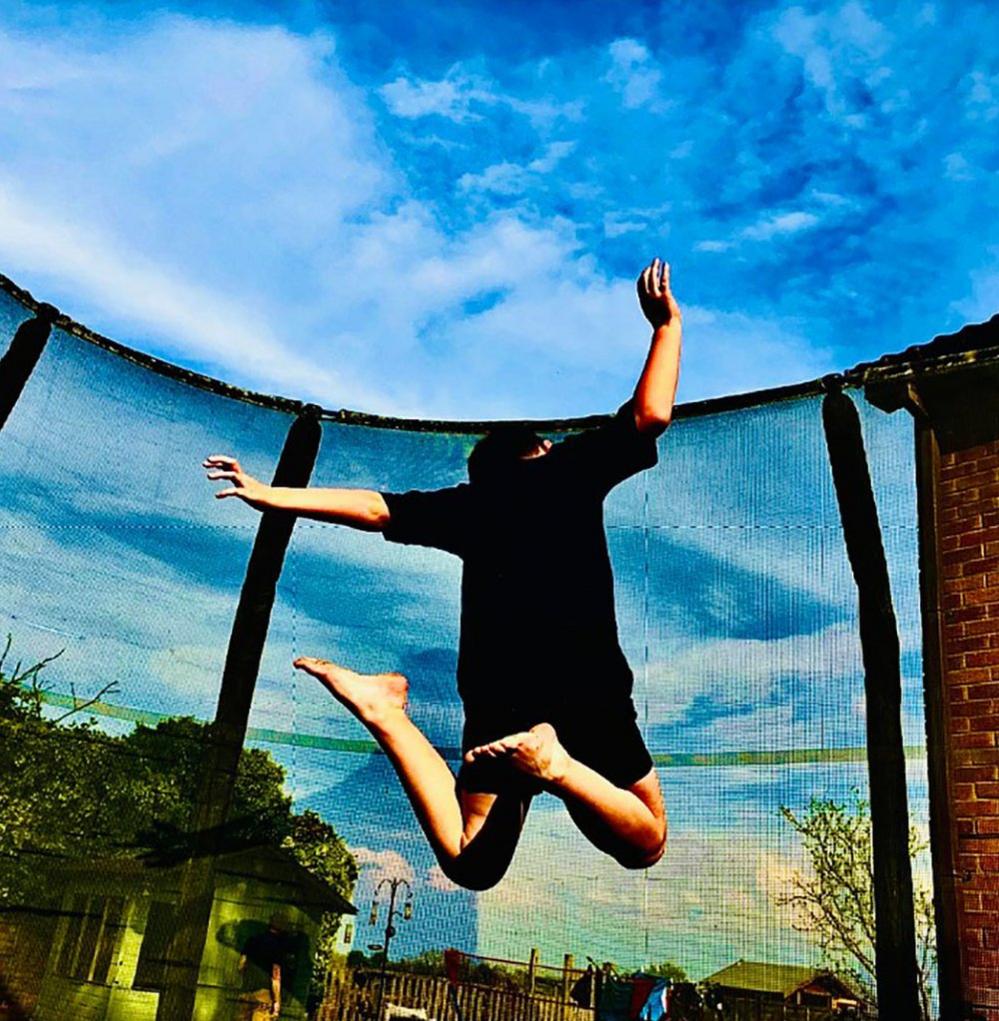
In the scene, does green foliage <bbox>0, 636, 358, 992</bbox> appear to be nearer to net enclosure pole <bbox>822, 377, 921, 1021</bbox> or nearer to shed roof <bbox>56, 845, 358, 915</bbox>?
shed roof <bbox>56, 845, 358, 915</bbox>

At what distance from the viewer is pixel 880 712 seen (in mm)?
2234

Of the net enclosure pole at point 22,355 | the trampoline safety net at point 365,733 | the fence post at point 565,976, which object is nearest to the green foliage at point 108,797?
the trampoline safety net at point 365,733

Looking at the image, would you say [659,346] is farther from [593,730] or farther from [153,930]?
[153,930]

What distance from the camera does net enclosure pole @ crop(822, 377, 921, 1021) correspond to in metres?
2.07

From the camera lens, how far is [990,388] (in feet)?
7.82

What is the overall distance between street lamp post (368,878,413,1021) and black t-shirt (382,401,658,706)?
1.78ft

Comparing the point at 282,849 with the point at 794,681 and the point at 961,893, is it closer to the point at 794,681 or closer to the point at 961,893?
the point at 794,681

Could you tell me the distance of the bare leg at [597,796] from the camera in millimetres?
1577

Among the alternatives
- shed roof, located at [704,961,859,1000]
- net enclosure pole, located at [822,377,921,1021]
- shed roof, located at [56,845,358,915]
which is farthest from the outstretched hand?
shed roof, located at [56,845,358,915]

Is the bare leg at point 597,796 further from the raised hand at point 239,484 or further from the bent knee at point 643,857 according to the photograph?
the raised hand at point 239,484

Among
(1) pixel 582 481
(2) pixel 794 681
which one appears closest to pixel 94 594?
(1) pixel 582 481

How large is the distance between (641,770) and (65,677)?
152cm

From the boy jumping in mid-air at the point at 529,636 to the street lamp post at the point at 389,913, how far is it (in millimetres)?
386

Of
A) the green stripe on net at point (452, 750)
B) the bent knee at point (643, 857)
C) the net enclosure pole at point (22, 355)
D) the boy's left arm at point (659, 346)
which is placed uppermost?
the net enclosure pole at point (22, 355)
